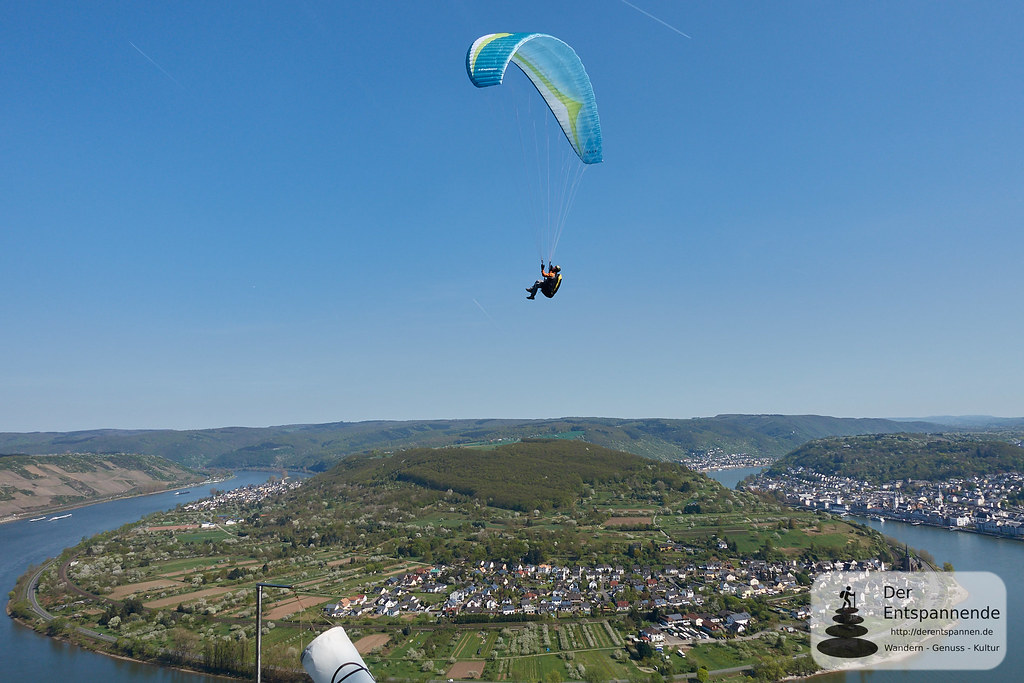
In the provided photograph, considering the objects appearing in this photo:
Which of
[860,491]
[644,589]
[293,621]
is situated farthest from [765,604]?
[860,491]

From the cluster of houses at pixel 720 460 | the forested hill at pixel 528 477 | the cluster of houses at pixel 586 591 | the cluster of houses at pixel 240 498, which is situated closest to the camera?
the cluster of houses at pixel 586 591

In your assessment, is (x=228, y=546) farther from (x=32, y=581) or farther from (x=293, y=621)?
(x=293, y=621)

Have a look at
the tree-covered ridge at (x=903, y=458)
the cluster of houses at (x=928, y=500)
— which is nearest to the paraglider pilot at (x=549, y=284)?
the cluster of houses at (x=928, y=500)

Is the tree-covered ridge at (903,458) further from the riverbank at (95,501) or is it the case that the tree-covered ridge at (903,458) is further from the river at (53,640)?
the riverbank at (95,501)

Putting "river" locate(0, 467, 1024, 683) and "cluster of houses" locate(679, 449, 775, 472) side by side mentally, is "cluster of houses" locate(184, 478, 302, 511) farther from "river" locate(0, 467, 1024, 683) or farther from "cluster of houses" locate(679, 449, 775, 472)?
"cluster of houses" locate(679, 449, 775, 472)

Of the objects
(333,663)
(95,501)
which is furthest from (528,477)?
(95,501)

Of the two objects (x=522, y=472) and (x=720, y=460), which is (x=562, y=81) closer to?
(x=522, y=472)
